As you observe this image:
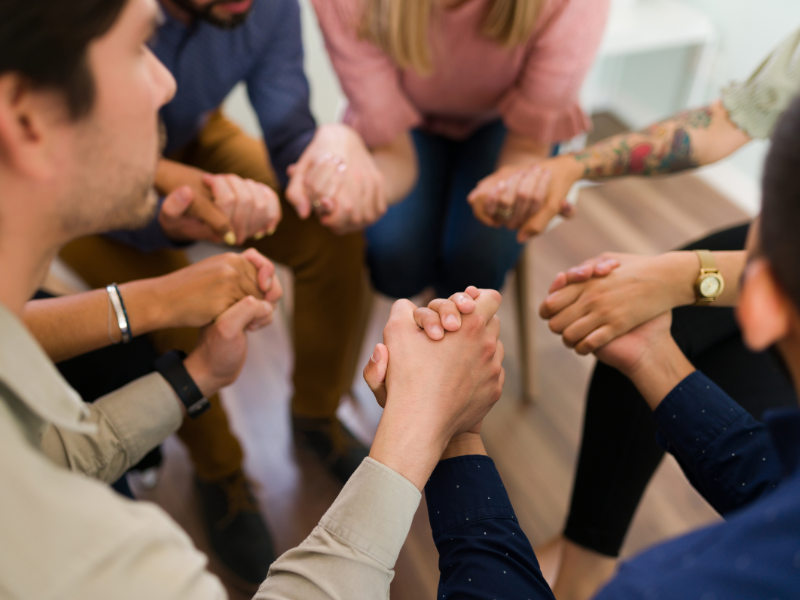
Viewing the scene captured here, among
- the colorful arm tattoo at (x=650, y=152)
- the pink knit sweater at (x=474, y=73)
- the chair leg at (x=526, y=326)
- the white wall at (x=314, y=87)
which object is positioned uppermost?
the pink knit sweater at (x=474, y=73)

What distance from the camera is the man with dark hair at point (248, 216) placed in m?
1.05

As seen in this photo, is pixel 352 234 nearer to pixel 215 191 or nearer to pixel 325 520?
pixel 215 191

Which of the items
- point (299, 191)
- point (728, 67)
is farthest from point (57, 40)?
point (728, 67)

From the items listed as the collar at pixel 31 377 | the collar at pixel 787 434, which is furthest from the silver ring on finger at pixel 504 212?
the collar at pixel 31 377

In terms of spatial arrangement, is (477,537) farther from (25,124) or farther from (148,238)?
(148,238)

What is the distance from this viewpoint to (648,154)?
44.4 inches

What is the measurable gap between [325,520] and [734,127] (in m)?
0.97

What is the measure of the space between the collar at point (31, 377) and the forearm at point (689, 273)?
2.47 ft

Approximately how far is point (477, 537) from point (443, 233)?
2.47ft

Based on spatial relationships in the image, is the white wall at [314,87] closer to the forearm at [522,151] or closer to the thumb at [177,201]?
the forearm at [522,151]

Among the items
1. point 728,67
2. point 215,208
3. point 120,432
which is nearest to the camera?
point 120,432

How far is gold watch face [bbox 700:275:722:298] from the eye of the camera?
0.87 m

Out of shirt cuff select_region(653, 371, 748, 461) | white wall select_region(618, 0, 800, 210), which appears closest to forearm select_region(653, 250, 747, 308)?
shirt cuff select_region(653, 371, 748, 461)

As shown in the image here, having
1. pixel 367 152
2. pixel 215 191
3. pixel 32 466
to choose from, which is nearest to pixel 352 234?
pixel 367 152
